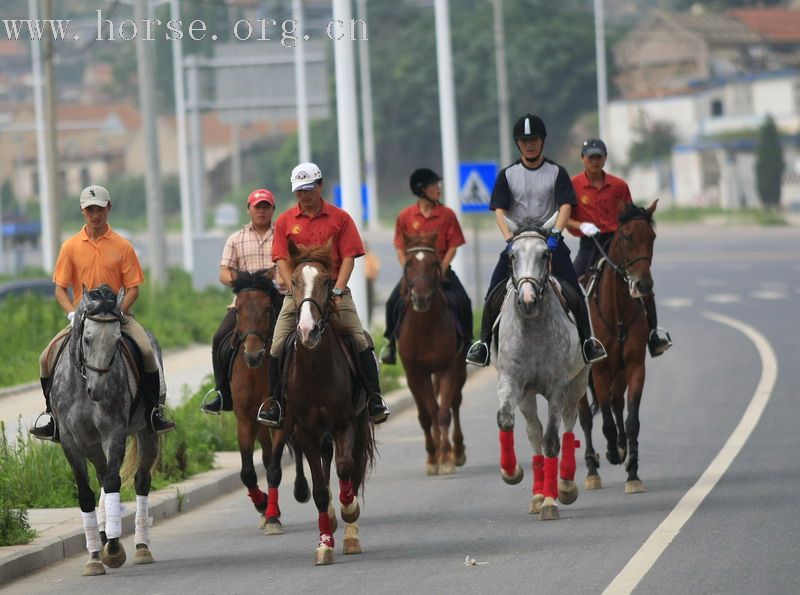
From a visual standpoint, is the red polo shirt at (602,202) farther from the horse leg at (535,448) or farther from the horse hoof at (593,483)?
the horse leg at (535,448)

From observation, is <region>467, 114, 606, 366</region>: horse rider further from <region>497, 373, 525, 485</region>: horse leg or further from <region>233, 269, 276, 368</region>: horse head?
<region>233, 269, 276, 368</region>: horse head

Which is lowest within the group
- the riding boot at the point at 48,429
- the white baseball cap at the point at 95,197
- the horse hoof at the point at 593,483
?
the horse hoof at the point at 593,483

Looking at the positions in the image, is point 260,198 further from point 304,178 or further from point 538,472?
point 538,472

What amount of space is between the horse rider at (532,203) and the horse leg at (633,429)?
41.2 inches

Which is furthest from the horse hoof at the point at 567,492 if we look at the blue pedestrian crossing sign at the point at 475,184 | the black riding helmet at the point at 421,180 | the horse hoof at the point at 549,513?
the blue pedestrian crossing sign at the point at 475,184

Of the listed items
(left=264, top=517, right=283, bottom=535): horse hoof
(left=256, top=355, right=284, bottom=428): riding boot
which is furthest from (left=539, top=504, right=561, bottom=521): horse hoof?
(left=256, top=355, right=284, bottom=428): riding boot

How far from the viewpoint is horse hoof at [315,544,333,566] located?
11367 mm

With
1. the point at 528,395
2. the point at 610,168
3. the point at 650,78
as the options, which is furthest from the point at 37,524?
the point at 650,78

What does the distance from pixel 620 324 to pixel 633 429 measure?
1.02 metres

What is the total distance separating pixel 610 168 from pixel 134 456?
8321 cm

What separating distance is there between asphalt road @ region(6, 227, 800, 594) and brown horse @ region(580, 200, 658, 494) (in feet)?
1.68

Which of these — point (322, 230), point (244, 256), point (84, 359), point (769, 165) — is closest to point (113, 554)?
point (84, 359)

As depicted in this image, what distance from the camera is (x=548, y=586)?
33.0ft

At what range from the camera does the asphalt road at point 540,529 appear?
1043cm
